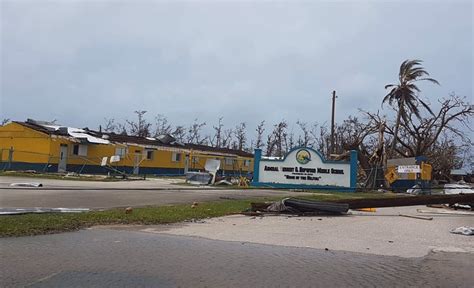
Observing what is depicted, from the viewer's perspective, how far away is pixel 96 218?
11859 millimetres

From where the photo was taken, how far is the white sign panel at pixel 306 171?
106ft

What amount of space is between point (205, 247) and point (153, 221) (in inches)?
139

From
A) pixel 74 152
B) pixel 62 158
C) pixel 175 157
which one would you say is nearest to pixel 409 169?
pixel 62 158


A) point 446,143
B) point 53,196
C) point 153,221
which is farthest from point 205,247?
point 446,143

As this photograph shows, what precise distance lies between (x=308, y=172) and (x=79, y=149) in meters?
21.0

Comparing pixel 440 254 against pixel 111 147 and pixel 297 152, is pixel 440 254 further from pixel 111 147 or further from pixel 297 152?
pixel 111 147

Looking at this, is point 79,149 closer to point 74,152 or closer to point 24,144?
point 74,152

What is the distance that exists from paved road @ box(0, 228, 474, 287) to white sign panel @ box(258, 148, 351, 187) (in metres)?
23.4

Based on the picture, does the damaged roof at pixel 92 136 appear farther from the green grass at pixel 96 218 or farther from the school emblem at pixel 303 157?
the green grass at pixel 96 218

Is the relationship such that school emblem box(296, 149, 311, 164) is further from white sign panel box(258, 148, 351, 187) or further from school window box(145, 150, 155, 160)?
school window box(145, 150, 155, 160)

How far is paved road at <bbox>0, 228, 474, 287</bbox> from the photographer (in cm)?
630

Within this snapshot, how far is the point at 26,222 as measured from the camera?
10.5 meters

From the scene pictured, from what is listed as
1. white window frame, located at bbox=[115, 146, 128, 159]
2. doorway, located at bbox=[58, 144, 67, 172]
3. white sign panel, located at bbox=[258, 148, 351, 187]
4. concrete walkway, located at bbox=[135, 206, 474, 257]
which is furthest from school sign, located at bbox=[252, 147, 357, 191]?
white window frame, located at bbox=[115, 146, 128, 159]

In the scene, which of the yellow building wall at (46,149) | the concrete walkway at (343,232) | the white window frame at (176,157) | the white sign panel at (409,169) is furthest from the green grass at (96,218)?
the white window frame at (176,157)
